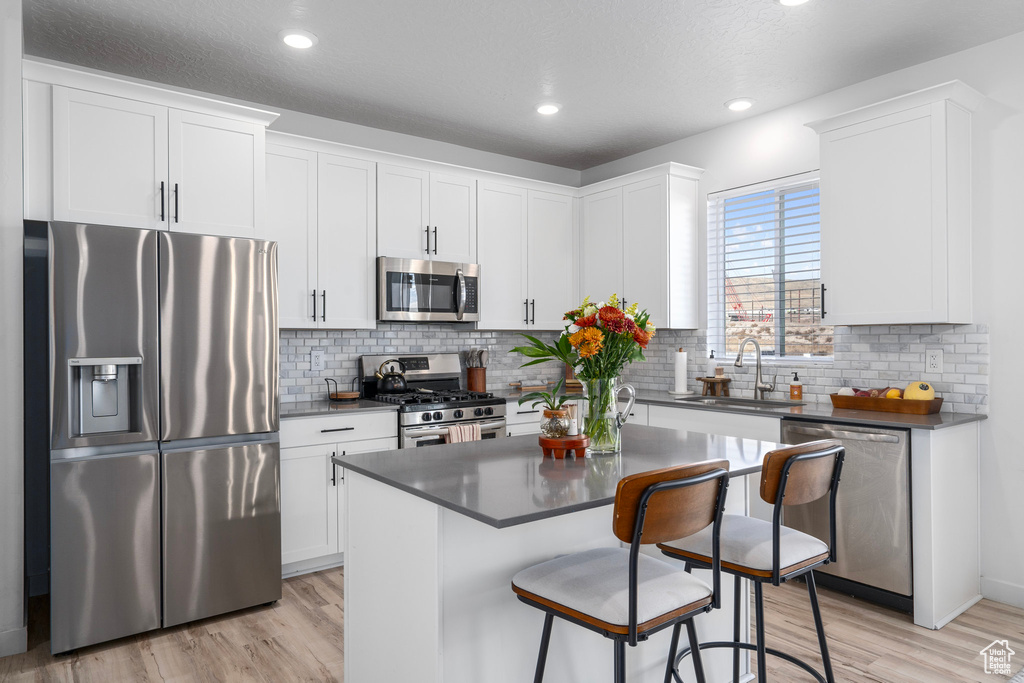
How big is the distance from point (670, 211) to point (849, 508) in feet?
7.63

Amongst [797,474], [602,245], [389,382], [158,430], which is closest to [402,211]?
[389,382]

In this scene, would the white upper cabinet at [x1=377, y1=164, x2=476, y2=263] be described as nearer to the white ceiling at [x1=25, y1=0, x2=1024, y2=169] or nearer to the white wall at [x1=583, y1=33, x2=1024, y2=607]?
the white ceiling at [x1=25, y1=0, x2=1024, y2=169]

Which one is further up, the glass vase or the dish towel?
the glass vase

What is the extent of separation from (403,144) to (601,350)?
10.4 ft

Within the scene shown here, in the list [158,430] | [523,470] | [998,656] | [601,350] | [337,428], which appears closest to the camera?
[523,470]

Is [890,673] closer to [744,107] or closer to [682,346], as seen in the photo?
[682,346]

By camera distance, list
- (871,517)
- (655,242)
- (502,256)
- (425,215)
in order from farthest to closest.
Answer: (502,256), (655,242), (425,215), (871,517)

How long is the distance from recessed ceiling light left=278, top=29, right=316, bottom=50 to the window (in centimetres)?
293

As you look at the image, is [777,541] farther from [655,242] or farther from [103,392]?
[655,242]

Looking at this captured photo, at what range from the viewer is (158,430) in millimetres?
2975

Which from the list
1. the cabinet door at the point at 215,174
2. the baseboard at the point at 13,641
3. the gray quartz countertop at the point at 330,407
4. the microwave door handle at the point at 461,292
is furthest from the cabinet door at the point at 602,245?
the baseboard at the point at 13,641

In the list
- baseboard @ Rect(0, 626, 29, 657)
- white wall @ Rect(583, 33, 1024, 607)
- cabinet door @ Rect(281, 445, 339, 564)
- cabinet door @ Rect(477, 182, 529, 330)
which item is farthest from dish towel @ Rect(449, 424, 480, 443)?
white wall @ Rect(583, 33, 1024, 607)

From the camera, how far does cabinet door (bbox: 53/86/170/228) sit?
115 inches

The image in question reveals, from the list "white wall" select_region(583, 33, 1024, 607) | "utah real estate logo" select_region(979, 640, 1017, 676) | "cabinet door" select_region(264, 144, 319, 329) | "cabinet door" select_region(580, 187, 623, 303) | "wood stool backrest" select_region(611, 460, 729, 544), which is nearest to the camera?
"wood stool backrest" select_region(611, 460, 729, 544)
